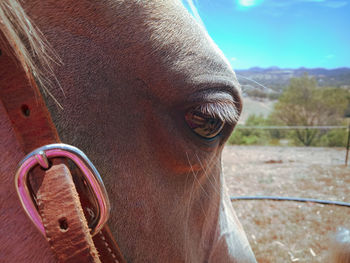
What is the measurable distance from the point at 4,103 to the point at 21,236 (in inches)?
10.2

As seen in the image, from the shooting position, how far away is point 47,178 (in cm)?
50

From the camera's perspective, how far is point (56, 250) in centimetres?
47

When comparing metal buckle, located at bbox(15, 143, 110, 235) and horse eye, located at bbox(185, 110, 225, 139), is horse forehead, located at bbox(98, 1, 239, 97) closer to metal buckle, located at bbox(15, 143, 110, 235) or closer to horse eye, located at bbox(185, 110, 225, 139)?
horse eye, located at bbox(185, 110, 225, 139)

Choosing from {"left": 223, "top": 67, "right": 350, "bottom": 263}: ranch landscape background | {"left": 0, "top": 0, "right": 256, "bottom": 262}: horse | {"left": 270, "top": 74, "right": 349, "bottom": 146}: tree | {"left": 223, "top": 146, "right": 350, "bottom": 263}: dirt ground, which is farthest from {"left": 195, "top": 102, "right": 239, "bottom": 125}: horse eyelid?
{"left": 270, "top": 74, "right": 349, "bottom": 146}: tree

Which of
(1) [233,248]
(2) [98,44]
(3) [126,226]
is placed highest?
(2) [98,44]

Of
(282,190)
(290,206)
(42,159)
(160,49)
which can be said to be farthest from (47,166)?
(282,190)

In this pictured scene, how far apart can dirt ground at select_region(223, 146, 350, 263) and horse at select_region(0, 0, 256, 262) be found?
82.3 inches

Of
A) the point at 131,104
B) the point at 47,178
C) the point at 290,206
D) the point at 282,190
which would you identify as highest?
the point at 131,104

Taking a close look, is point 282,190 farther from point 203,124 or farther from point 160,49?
point 160,49

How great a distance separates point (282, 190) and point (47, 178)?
5.93 metres

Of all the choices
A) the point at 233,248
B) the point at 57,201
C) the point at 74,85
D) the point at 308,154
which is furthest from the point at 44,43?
the point at 308,154

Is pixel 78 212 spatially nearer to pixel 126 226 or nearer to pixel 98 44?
pixel 126 226

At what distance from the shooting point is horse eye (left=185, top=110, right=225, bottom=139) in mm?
746

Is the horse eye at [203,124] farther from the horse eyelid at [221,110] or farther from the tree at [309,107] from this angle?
the tree at [309,107]
